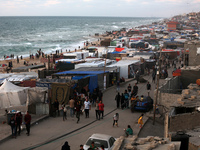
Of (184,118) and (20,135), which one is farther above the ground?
(184,118)

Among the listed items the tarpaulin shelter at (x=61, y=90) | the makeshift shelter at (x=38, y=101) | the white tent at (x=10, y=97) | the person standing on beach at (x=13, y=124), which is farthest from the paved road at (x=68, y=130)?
the white tent at (x=10, y=97)

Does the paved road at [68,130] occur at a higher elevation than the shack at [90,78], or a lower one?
lower


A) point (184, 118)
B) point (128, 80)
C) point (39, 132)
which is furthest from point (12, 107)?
point (128, 80)

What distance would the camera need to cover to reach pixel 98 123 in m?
12.4

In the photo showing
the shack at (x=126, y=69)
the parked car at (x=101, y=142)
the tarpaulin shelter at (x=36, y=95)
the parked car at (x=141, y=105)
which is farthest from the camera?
the shack at (x=126, y=69)

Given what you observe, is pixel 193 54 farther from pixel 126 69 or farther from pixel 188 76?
pixel 126 69

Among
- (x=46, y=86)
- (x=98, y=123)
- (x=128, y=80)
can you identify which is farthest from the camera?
(x=128, y=80)

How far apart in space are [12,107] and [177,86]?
8.85 meters

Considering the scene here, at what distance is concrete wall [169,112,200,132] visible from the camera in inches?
353

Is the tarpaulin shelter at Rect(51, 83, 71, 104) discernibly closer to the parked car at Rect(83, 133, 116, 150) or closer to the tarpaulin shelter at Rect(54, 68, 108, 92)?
the tarpaulin shelter at Rect(54, 68, 108, 92)

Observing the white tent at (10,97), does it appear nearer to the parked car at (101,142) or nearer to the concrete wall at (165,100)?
the concrete wall at (165,100)

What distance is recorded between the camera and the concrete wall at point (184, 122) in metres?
8.96

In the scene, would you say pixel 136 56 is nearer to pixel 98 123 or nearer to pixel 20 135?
pixel 98 123

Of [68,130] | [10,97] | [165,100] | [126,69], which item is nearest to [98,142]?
[68,130]
